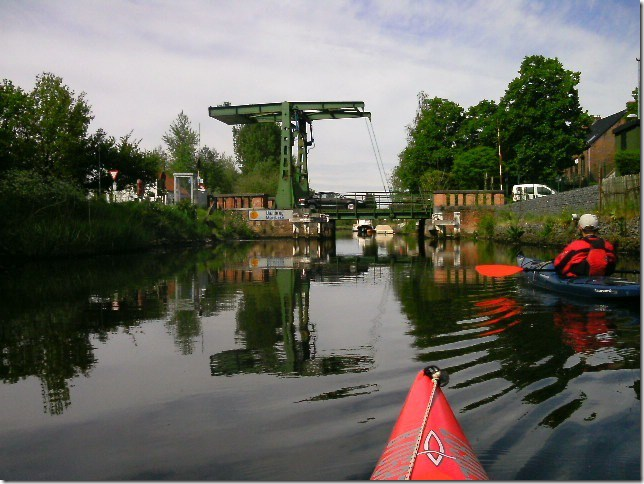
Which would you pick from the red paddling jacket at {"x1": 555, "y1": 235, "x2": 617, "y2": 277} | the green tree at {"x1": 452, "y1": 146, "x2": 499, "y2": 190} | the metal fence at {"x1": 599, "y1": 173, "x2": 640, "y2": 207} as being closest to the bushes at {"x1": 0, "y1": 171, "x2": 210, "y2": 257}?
the red paddling jacket at {"x1": 555, "y1": 235, "x2": 617, "y2": 277}

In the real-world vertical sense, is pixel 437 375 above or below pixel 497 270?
above

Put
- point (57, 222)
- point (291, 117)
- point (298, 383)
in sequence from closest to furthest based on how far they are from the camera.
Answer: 1. point (298, 383)
2. point (57, 222)
3. point (291, 117)

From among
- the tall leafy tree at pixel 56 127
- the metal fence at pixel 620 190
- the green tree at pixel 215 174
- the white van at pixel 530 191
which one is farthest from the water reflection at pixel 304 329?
the green tree at pixel 215 174

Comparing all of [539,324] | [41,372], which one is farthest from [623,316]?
[41,372]

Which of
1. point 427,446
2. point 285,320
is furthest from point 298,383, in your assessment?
point 285,320

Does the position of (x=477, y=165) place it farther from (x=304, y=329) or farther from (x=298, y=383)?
(x=298, y=383)

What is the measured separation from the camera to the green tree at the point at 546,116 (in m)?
31.3

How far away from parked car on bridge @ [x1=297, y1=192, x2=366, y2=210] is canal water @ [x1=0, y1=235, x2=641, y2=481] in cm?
2426

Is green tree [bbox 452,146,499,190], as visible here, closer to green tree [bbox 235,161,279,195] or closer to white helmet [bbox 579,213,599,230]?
green tree [bbox 235,161,279,195]

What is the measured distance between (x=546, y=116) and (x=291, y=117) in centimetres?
1321


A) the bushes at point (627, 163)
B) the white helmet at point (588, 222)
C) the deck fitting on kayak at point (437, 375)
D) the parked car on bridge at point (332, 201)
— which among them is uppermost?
the bushes at point (627, 163)

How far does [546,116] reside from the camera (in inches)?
1241

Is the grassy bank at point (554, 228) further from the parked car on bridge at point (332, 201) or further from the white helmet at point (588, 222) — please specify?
the white helmet at point (588, 222)

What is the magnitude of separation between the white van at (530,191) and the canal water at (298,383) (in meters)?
22.1
